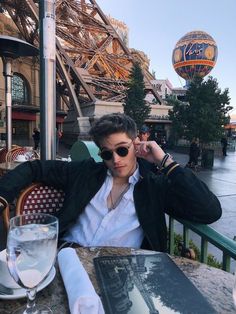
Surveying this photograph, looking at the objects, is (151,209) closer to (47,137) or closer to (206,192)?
(206,192)

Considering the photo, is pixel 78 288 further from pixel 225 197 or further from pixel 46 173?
pixel 225 197

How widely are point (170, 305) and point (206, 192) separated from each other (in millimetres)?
820

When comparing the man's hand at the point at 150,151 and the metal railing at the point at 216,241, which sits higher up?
the man's hand at the point at 150,151

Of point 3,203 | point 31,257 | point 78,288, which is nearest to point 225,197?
point 3,203

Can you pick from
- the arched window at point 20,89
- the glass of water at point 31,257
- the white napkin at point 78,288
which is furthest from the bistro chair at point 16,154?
the arched window at point 20,89

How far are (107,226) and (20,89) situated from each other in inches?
1273

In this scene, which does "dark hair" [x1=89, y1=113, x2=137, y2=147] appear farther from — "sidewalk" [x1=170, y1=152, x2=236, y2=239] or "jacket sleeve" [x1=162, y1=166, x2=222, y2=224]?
"sidewalk" [x1=170, y1=152, x2=236, y2=239]

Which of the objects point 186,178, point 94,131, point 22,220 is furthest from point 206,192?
point 22,220

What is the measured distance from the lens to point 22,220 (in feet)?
2.97

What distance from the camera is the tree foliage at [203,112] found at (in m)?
14.4

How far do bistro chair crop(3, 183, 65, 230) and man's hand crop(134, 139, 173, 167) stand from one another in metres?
0.60

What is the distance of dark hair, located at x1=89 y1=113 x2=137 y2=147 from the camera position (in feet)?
5.67

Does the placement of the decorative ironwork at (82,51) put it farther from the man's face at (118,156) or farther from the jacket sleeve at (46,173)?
the man's face at (118,156)

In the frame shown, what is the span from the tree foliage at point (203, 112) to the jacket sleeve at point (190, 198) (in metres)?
13.3
